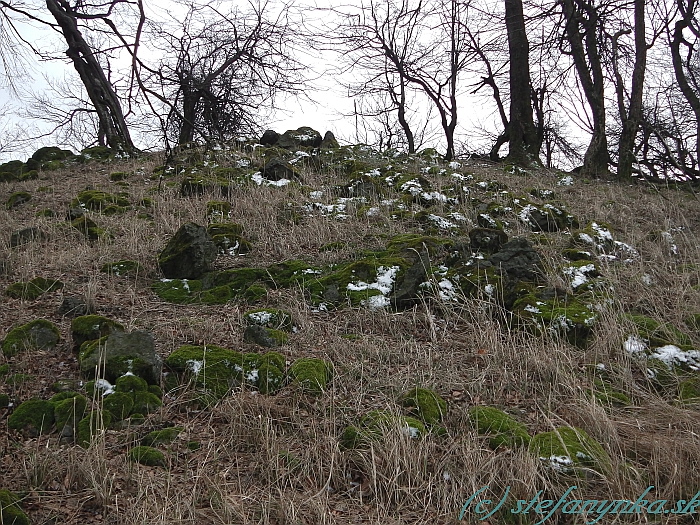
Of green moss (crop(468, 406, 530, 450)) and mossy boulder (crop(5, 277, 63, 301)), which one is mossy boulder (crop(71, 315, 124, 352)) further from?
green moss (crop(468, 406, 530, 450))

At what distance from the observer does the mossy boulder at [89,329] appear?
11.7ft

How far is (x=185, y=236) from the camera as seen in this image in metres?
5.09

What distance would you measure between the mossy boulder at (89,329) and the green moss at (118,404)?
75 cm

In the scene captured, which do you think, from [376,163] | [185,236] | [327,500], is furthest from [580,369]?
[376,163]

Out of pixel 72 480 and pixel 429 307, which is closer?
pixel 72 480

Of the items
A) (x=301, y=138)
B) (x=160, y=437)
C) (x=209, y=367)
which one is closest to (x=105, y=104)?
(x=301, y=138)

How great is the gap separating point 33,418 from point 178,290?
1971mm

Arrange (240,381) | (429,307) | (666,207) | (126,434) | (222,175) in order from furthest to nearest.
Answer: (222,175) < (666,207) < (429,307) < (240,381) < (126,434)

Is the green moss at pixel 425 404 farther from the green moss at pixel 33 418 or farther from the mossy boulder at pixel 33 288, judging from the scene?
the mossy boulder at pixel 33 288

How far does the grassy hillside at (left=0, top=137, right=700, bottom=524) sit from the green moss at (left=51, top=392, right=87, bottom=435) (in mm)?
47

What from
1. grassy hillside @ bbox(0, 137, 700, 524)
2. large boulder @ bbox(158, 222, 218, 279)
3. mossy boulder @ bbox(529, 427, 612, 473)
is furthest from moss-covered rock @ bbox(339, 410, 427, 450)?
large boulder @ bbox(158, 222, 218, 279)

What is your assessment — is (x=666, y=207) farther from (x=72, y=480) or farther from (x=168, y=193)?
(x=72, y=480)

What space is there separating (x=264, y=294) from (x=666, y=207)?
5.96 metres

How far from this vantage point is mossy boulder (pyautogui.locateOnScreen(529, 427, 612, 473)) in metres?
2.43
